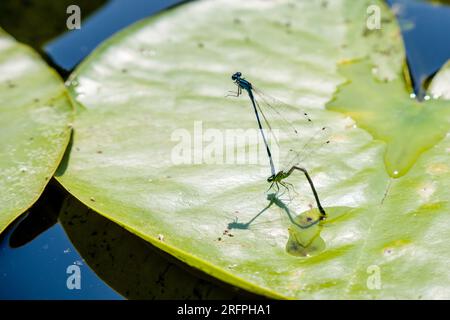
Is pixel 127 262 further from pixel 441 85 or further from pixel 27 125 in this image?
pixel 441 85

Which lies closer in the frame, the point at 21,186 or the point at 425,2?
the point at 21,186

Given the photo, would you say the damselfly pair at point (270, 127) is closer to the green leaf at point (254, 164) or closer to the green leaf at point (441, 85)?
the green leaf at point (254, 164)

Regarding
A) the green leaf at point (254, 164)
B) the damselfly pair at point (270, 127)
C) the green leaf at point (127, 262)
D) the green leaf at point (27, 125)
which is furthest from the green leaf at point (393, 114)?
the green leaf at point (27, 125)

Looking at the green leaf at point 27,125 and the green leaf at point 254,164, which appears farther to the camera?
the green leaf at point 27,125

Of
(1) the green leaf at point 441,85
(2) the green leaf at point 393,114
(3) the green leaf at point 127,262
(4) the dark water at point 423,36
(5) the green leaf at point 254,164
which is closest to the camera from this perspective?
(5) the green leaf at point 254,164
